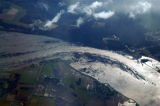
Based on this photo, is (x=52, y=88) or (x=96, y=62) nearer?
(x=52, y=88)

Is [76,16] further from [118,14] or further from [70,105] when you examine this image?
[70,105]

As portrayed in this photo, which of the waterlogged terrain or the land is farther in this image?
the waterlogged terrain

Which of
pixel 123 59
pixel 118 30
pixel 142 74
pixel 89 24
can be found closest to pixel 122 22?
pixel 118 30

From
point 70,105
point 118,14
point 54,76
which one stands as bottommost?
point 70,105

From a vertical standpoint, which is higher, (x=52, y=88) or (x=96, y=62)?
(x=96, y=62)

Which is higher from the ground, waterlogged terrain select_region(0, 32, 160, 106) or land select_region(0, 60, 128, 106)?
waterlogged terrain select_region(0, 32, 160, 106)

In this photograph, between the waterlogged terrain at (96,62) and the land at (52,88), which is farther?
the waterlogged terrain at (96,62)

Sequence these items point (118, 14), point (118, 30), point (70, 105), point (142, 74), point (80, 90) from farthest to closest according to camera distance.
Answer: point (118, 14)
point (118, 30)
point (142, 74)
point (80, 90)
point (70, 105)

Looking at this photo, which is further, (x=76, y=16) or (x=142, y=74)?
(x=76, y=16)

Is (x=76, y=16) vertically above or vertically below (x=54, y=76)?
above

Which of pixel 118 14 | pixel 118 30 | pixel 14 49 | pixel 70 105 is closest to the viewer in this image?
pixel 70 105

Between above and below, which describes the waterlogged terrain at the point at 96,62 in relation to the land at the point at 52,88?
above
